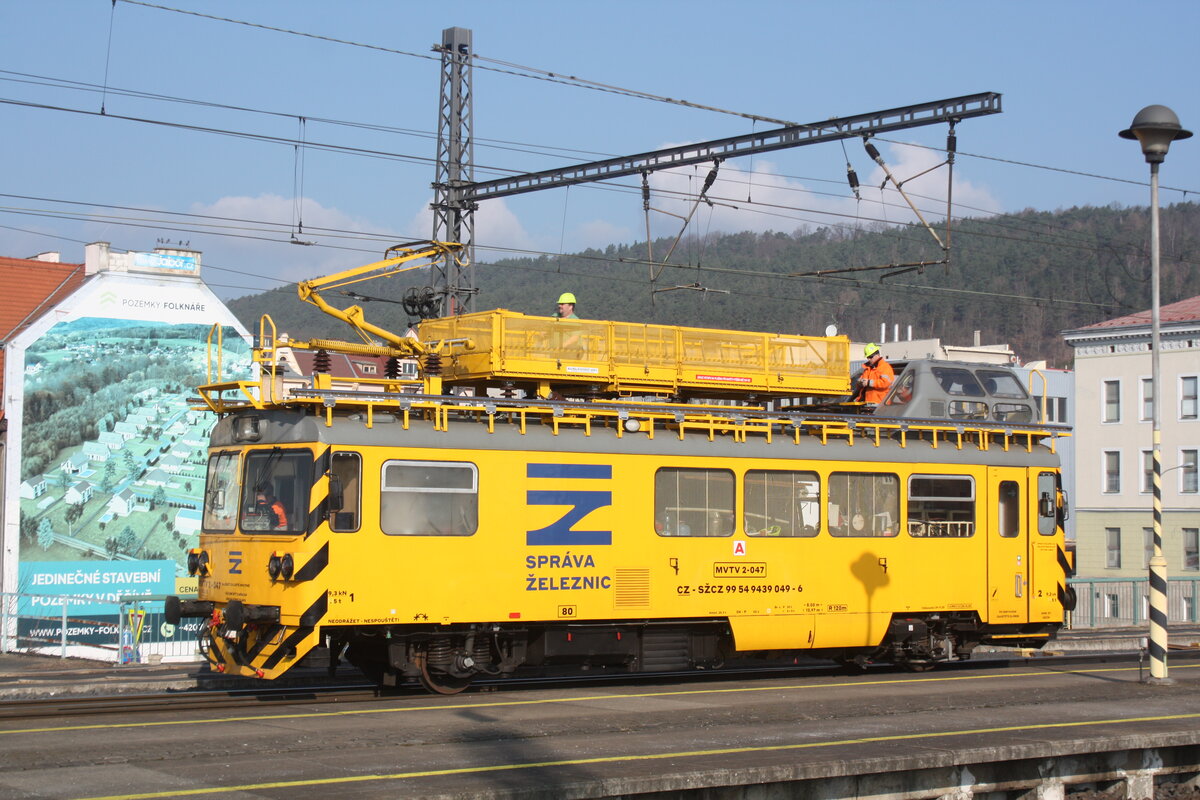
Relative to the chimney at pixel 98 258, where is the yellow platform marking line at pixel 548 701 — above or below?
below

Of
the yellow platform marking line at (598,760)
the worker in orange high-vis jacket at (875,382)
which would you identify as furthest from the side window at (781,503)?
the yellow platform marking line at (598,760)

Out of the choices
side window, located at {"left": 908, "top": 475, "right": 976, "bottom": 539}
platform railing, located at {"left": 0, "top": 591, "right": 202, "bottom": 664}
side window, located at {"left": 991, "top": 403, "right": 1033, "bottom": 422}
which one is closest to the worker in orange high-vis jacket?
side window, located at {"left": 991, "top": 403, "right": 1033, "bottom": 422}

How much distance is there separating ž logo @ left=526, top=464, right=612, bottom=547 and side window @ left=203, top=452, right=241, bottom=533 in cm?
321

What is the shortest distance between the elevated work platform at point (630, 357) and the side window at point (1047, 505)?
301 cm

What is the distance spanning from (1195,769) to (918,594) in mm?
5180

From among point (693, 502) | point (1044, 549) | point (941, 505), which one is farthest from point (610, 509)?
point (1044, 549)

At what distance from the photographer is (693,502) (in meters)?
15.9

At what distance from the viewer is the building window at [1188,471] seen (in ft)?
179

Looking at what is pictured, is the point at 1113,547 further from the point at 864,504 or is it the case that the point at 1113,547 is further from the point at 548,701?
the point at 548,701

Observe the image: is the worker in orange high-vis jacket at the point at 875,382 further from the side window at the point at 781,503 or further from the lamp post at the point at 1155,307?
the lamp post at the point at 1155,307

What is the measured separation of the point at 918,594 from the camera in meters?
17.4

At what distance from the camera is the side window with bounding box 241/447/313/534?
13703mm

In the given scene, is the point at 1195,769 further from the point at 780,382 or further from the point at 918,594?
the point at 780,382

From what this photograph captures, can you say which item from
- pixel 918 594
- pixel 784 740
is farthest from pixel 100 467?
pixel 784 740
